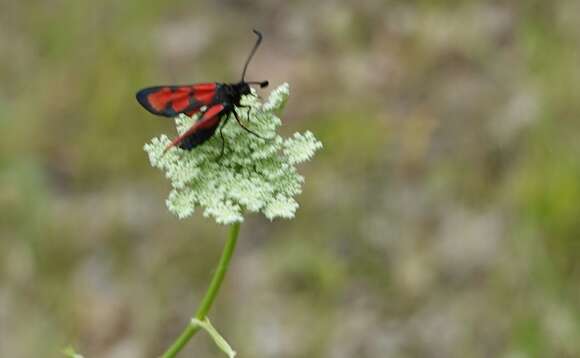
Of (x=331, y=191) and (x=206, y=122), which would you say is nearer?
(x=206, y=122)

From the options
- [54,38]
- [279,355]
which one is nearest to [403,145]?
[279,355]

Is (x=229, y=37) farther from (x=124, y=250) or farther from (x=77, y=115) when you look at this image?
(x=124, y=250)

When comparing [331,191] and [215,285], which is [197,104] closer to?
[215,285]

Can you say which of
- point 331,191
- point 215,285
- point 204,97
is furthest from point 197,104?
point 331,191

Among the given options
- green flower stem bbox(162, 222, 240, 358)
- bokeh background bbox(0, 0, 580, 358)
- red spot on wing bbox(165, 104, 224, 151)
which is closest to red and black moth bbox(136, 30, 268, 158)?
red spot on wing bbox(165, 104, 224, 151)

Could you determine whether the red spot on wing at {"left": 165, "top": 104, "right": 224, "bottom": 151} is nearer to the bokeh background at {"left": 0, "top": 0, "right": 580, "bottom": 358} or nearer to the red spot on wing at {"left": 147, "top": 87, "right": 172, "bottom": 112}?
the red spot on wing at {"left": 147, "top": 87, "right": 172, "bottom": 112}

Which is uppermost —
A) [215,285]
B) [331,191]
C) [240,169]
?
[331,191]
